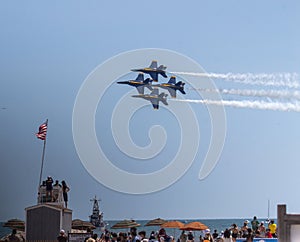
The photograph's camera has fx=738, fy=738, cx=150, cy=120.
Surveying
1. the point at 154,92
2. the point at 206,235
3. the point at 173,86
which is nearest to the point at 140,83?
the point at 154,92

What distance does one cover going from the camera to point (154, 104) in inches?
2431

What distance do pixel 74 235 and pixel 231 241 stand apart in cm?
772

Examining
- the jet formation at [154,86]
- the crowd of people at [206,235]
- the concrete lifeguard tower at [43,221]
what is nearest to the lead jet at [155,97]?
the jet formation at [154,86]

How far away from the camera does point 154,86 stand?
6322cm

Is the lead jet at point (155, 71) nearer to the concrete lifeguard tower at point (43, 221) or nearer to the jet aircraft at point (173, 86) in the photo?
the jet aircraft at point (173, 86)

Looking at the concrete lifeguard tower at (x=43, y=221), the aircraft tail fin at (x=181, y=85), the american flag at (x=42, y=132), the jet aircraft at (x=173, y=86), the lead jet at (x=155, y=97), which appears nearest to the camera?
the concrete lifeguard tower at (x=43, y=221)

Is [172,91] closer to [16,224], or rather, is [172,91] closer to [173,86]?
[173,86]

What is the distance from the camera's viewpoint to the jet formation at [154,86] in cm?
6206

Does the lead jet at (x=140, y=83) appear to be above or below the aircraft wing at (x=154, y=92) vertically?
above

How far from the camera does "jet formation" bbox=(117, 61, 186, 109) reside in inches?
2443

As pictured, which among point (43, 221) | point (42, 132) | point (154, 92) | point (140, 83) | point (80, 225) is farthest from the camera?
point (140, 83)

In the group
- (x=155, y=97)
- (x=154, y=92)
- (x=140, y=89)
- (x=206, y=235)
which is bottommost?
(x=206, y=235)

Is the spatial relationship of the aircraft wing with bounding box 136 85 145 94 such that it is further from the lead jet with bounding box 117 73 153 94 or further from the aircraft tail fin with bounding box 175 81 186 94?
the aircraft tail fin with bounding box 175 81 186 94

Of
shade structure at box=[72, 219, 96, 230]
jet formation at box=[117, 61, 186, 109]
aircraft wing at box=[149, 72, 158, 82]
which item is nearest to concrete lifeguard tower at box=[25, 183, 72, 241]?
shade structure at box=[72, 219, 96, 230]
